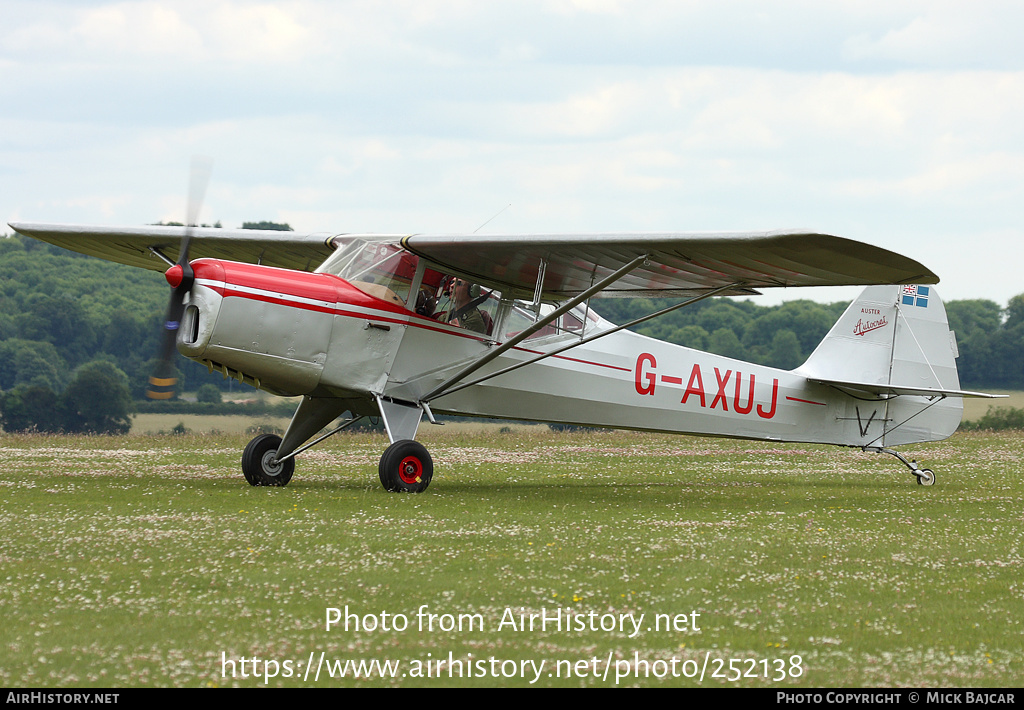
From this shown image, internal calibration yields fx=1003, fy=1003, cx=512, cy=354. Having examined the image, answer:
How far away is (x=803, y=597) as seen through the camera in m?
6.79

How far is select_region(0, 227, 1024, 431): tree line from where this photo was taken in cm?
3522

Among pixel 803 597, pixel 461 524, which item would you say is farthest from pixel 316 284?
pixel 803 597

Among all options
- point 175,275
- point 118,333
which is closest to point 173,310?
point 175,275

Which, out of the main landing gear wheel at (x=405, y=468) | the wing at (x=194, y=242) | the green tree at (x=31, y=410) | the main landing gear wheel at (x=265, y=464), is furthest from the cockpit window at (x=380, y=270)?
the green tree at (x=31, y=410)

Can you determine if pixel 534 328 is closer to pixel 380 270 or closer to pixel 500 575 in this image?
pixel 380 270

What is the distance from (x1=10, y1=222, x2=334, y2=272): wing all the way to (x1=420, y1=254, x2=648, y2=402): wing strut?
3.07 metres

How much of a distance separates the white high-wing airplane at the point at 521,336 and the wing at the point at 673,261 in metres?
0.03

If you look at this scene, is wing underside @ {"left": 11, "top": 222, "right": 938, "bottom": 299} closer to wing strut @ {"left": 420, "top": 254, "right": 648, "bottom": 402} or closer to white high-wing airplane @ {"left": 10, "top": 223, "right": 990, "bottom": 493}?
white high-wing airplane @ {"left": 10, "top": 223, "right": 990, "bottom": 493}

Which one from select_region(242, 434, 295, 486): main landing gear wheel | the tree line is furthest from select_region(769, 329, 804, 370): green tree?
select_region(242, 434, 295, 486): main landing gear wheel

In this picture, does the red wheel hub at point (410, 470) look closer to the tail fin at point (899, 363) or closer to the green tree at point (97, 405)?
the tail fin at point (899, 363)

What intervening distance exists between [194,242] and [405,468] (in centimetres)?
627

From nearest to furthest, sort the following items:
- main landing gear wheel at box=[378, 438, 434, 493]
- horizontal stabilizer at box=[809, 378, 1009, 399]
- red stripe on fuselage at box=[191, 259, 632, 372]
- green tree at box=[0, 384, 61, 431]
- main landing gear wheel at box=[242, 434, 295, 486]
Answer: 1. red stripe on fuselage at box=[191, 259, 632, 372]
2. main landing gear wheel at box=[378, 438, 434, 493]
3. main landing gear wheel at box=[242, 434, 295, 486]
4. horizontal stabilizer at box=[809, 378, 1009, 399]
5. green tree at box=[0, 384, 61, 431]

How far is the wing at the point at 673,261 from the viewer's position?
10.6 m

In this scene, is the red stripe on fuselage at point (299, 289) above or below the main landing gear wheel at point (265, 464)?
above
